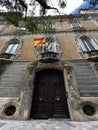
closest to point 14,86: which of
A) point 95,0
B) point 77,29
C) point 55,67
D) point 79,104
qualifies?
point 55,67

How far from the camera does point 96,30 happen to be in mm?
13750

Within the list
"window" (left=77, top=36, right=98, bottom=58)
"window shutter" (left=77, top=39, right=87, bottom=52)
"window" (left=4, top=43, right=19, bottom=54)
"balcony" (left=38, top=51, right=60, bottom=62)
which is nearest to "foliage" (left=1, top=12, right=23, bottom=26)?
"balcony" (left=38, top=51, right=60, bottom=62)

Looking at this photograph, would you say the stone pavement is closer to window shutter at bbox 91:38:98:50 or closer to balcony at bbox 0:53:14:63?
balcony at bbox 0:53:14:63

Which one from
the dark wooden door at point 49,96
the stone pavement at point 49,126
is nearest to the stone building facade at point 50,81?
the dark wooden door at point 49,96

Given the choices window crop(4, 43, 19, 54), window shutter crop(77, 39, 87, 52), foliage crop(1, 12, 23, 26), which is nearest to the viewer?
foliage crop(1, 12, 23, 26)

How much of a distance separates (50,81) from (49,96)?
106 centimetres

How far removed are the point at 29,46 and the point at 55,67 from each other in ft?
12.8

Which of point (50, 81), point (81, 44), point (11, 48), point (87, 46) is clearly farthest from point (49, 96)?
point (11, 48)

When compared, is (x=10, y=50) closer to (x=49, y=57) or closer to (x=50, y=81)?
(x=49, y=57)

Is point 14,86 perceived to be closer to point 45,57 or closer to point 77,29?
point 45,57

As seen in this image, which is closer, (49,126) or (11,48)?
(49,126)

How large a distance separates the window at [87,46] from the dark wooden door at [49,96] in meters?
2.60

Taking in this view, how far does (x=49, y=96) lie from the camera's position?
26.4ft

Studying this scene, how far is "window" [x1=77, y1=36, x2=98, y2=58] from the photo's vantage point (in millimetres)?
10250
